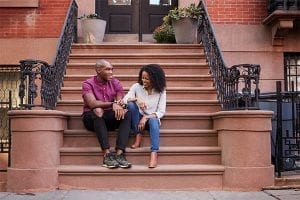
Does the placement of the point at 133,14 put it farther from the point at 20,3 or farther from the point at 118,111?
the point at 118,111

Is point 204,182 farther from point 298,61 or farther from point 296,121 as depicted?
point 298,61

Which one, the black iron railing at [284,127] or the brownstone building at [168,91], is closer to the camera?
the brownstone building at [168,91]

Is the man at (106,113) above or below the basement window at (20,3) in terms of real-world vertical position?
below

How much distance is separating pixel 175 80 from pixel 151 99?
197 centimetres

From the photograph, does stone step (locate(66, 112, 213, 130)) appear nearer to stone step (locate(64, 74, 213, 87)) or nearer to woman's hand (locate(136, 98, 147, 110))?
woman's hand (locate(136, 98, 147, 110))

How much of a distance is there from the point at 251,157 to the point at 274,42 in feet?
16.1

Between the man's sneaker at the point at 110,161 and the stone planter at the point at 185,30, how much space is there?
436 centimetres

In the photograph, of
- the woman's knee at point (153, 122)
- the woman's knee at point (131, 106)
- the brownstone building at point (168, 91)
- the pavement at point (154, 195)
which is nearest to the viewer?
the pavement at point (154, 195)

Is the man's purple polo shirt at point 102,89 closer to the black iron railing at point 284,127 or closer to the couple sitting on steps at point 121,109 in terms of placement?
the couple sitting on steps at point 121,109

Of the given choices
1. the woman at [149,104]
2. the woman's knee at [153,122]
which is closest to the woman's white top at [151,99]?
the woman at [149,104]

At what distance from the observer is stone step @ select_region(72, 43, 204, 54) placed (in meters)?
9.87

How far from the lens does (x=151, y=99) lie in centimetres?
696

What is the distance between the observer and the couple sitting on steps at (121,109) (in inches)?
257

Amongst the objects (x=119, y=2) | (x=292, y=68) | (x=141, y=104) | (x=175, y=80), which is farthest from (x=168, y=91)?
(x=119, y=2)
